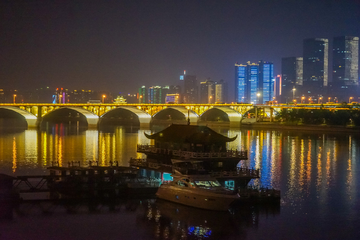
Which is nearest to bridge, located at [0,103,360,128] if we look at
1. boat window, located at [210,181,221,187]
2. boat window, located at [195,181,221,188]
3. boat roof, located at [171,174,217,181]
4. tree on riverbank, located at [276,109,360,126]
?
tree on riverbank, located at [276,109,360,126]

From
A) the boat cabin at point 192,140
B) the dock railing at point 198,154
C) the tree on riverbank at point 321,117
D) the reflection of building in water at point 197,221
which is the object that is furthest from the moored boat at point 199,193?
the tree on riverbank at point 321,117

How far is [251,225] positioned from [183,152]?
845cm

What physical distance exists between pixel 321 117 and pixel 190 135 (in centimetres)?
8935

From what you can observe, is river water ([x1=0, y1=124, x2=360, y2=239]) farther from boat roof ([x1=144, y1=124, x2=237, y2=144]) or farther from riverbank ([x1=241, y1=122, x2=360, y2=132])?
riverbank ([x1=241, y1=122, x2=360, y2=132])

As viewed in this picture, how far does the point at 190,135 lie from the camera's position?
3338 centimetres

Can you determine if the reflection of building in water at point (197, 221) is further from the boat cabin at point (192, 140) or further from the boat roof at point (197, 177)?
the boat cabin at point (192, 140)

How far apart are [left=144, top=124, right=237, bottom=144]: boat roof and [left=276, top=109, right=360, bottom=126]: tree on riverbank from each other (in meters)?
82.7

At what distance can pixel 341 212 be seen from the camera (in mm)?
29609

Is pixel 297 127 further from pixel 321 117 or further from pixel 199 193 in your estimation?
pixel 199 193

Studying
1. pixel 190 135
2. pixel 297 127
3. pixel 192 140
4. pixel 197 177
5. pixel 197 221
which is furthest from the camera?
pixel 297 127

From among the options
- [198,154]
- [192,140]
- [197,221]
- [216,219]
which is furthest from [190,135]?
[197,221]

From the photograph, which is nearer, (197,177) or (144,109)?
(197,177)

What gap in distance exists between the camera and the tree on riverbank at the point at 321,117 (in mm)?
109875

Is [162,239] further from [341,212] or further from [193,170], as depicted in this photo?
[341,212]
